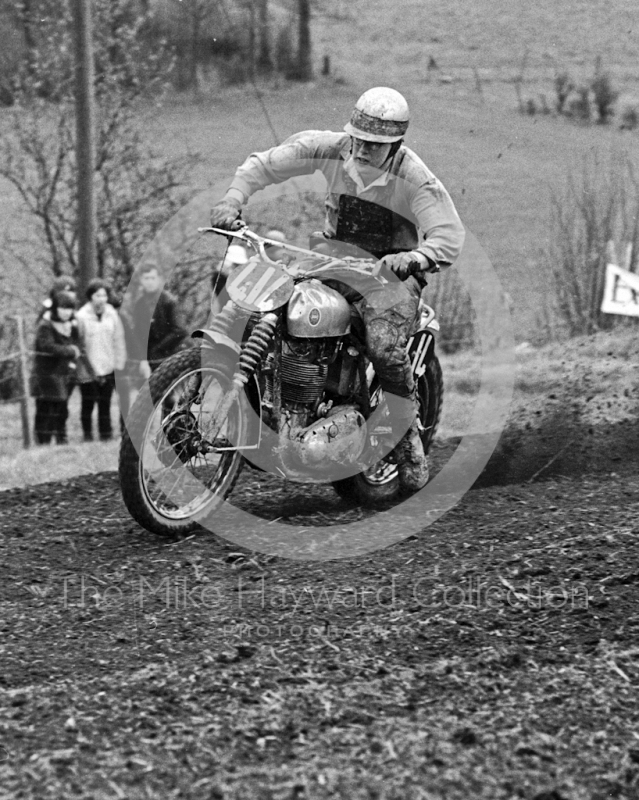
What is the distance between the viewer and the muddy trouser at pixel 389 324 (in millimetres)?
6348

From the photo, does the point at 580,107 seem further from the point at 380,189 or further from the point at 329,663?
the point at 329,663

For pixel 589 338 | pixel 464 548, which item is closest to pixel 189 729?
pixel 464 548

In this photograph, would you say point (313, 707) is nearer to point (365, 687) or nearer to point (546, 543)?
point (365, 687)

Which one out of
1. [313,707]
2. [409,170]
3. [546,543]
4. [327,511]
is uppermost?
[409,170]

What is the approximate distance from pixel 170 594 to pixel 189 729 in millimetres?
1590

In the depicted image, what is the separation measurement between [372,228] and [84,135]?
512 cm

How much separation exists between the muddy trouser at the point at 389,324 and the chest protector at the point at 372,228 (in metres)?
0.24

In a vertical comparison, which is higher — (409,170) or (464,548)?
(409,170)

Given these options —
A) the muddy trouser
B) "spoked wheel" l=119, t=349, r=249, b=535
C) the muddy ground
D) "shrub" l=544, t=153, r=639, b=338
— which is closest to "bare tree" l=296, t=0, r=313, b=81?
"shrub" l=544, t=153, r=639, b=338

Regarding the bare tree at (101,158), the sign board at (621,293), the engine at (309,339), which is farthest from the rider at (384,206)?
the sign board at (621,293)

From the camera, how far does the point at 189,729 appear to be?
13.0 ft

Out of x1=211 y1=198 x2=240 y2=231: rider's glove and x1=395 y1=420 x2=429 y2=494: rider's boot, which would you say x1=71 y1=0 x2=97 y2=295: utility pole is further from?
x1=395 y1=420 x2=429 y2=494: rider's boot

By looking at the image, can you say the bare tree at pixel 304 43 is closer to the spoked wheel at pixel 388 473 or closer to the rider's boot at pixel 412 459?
the spoked wheel at pixel 388 473

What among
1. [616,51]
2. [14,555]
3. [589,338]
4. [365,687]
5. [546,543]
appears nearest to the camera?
[365,687]
